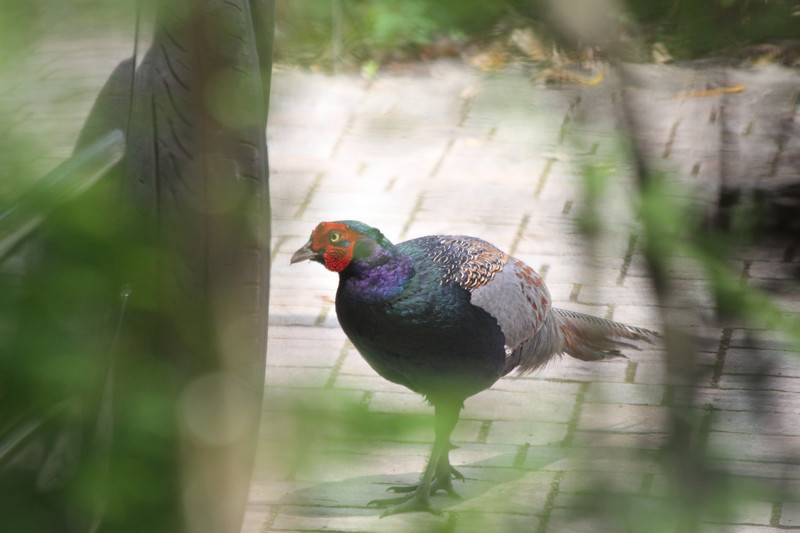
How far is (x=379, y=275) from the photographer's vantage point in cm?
304

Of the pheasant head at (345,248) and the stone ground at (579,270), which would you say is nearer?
the stone ground at (579,270)

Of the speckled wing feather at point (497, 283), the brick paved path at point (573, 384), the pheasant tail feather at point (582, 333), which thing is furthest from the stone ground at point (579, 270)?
the speckled wing feather at point (497, 283)

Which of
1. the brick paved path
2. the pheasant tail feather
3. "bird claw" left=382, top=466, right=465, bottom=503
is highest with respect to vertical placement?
the brick paved path

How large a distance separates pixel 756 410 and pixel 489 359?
7.14 ft

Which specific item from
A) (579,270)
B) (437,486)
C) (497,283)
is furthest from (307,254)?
(579,270)

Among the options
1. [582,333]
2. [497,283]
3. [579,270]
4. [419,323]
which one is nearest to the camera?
[579,270]

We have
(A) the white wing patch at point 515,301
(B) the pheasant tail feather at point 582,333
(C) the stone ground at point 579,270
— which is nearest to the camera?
(C) the stone ground at point 579,270

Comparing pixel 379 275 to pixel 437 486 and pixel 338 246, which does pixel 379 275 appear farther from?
pixel 437 486

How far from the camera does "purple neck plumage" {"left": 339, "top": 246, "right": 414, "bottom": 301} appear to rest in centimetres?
304

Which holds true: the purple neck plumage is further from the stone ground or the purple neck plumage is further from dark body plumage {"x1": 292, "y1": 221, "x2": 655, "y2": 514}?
the stone ground

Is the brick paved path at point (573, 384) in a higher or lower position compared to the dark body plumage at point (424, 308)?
higher

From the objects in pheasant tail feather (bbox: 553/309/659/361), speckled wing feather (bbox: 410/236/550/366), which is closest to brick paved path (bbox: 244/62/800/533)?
pheasant tail feather (bbox: 553/309/659/361)

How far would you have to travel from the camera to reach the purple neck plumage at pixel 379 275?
3039mm

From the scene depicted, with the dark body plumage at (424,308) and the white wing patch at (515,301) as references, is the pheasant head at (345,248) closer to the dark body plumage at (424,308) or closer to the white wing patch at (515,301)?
the dark body plumage at (424,308)
